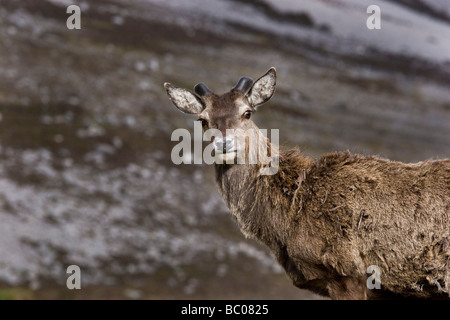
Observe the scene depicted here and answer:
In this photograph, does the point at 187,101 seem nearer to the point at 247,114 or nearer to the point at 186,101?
the point at 186,101

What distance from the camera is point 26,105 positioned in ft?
88.6

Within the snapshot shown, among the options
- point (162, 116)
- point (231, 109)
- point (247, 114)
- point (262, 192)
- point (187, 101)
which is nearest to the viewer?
point (231, 109)

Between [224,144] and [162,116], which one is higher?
[162,116]

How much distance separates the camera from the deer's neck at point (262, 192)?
9.09m

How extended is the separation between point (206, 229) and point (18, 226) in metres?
7.17

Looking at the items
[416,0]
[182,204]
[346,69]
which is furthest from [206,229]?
[346,69]

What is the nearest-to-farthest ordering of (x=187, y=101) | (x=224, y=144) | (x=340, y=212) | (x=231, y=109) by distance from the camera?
(x=340, y=212)
(x=224, y=144)
(x=231, y=109)
(x=187, y=101)

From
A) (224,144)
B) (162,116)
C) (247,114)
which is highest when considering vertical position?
(162,116)

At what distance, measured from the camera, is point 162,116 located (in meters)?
29.3

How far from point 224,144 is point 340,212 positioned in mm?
2020

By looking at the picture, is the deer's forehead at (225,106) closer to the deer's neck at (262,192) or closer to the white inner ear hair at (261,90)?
the white inner ear hair at (261,90)

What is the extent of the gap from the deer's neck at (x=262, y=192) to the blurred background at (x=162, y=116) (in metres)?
6.87

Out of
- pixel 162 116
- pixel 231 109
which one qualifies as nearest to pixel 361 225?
pixel 231 109
